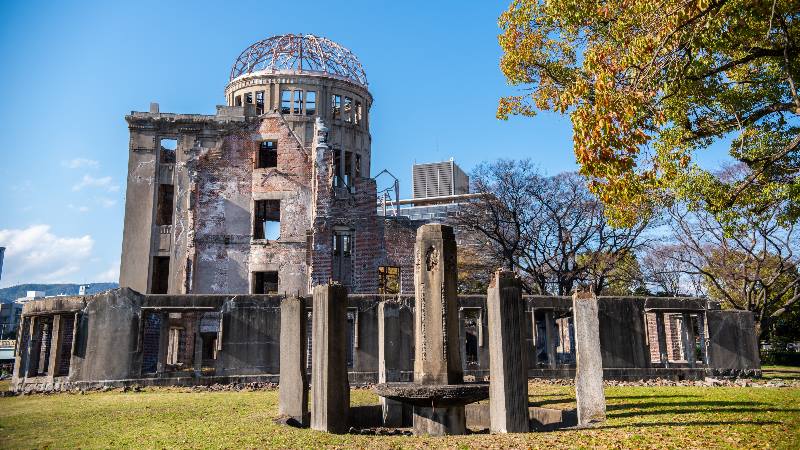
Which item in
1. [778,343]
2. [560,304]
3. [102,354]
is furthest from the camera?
[778,343]

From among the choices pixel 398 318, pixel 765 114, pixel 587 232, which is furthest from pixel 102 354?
pixel 587 232

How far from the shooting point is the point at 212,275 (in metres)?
26.8

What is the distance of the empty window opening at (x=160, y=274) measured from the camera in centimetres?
2880

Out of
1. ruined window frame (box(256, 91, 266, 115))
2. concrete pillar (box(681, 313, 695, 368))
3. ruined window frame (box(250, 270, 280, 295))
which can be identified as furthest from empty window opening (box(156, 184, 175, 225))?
concrete pillar (box(681, 313, 695, 368))

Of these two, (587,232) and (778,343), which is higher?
(587,232)

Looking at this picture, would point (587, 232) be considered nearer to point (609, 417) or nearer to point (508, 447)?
point (609, 417)

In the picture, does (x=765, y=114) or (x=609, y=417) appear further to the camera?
(x=765, y=114)

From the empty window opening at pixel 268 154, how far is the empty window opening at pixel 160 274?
650cm

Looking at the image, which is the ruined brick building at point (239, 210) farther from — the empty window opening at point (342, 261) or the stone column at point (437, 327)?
the stone column at point (437, 327)

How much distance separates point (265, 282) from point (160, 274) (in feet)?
17.8

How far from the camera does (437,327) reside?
10.1 metres

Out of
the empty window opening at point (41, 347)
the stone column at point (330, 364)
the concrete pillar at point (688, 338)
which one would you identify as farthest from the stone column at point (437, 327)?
the empty window opening at point (41, 347)

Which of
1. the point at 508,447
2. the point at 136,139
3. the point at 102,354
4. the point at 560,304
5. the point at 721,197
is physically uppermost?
the point at 136,139

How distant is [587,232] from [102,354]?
21.3 m
